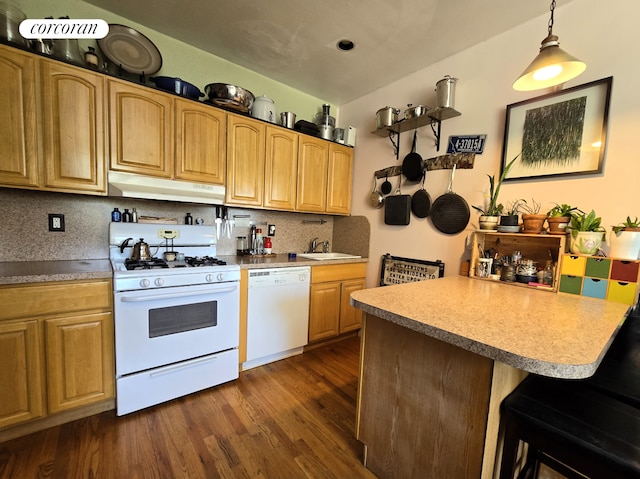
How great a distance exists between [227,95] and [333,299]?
202 centimetres

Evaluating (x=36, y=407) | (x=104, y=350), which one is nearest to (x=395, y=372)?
(x=104, y=350)

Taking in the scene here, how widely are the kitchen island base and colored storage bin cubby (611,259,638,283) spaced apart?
32.0 inches

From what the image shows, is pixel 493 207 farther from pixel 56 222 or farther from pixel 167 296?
pixel 56 222

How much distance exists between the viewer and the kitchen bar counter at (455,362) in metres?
0.79

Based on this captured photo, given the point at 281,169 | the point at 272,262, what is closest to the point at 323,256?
the point at 272,262

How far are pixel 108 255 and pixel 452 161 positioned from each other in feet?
9.24

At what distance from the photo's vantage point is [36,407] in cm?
143

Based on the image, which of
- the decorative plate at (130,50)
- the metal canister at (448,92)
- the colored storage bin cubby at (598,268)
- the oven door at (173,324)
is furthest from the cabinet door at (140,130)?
the colored storage bin cubby at (598,268)

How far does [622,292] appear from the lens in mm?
1321

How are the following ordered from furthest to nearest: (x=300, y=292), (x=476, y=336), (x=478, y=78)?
(x=300, y=292) → (x=478, y=78) → (x=476, y=336)

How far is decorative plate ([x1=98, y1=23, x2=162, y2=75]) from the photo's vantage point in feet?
5.81

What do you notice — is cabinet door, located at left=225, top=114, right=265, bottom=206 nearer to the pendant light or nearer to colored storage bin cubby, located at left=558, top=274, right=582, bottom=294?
the pendant light

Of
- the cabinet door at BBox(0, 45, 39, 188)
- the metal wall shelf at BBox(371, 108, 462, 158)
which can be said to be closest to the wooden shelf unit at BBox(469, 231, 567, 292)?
the metal wall shelf at BBox(371, 108, 462, 158)

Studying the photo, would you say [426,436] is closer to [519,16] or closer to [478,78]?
[478,78]
